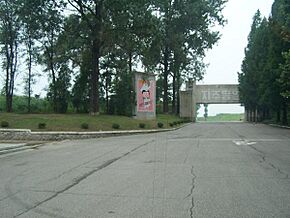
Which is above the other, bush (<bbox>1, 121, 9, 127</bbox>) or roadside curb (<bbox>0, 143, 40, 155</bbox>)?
bush (<bbox>1, 121, 9, 127</bbox>)

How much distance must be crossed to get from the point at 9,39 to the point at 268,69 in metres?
26.0

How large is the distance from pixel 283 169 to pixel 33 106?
4393 centimetres

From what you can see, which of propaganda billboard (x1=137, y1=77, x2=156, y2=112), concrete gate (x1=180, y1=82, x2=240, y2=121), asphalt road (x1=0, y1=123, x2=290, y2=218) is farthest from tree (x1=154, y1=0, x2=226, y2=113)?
asphalt road (x1=0, y1=123, x2=290, y2=218)

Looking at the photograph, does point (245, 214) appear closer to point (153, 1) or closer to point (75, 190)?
point (75, 190)

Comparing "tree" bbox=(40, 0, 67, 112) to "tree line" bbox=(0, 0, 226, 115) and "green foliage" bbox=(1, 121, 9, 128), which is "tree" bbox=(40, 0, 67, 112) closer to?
"tree line" bbox=(0, 0, 226, 115)

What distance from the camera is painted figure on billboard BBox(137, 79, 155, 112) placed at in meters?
44.9

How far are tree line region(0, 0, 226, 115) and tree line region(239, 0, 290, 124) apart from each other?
6.71 metres

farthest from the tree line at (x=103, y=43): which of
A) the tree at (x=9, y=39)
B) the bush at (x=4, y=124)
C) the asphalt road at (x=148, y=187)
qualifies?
the asphalt road at (x=148, y=187)

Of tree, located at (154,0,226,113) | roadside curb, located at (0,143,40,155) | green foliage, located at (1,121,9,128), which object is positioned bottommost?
roadside curb, located at (0,143,40,155)

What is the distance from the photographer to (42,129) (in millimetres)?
30672

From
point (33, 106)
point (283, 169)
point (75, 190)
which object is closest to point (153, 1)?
point (33, 106)

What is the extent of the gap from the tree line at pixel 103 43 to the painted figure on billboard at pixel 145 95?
40.2 inches

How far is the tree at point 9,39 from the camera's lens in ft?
144

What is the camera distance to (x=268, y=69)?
147ft
